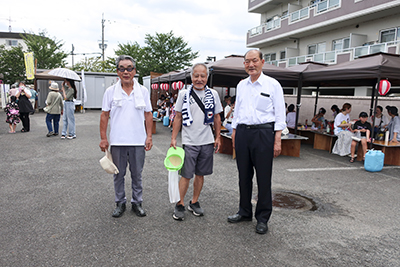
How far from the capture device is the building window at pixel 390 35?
1592 cm

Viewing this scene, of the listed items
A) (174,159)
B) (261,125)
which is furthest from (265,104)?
(174,159)

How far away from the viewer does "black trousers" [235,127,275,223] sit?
315 cm

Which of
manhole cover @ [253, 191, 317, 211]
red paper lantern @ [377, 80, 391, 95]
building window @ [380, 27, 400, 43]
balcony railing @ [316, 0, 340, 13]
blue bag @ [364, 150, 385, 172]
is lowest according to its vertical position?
manhole cover @ [253, 191, 317, 211]

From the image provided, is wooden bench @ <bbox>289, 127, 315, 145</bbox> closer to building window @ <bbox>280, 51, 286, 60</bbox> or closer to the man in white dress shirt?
the man in white dress shirt

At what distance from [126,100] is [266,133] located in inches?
66.1

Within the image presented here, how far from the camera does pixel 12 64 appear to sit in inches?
1190

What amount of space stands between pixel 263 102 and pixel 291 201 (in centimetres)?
196

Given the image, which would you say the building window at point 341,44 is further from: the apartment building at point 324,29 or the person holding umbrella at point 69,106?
the person holding umbrella at point 69,106

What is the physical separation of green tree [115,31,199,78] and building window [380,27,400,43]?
2301 cm

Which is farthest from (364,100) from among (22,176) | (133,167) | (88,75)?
(88,75)

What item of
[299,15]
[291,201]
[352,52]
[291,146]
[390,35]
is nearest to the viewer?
[291,201]

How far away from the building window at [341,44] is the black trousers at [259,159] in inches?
742

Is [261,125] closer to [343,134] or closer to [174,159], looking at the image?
[174,159]

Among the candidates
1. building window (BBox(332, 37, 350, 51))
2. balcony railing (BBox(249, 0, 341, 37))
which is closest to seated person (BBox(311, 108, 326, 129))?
building window (BBox(332, 37, 350, 51))
